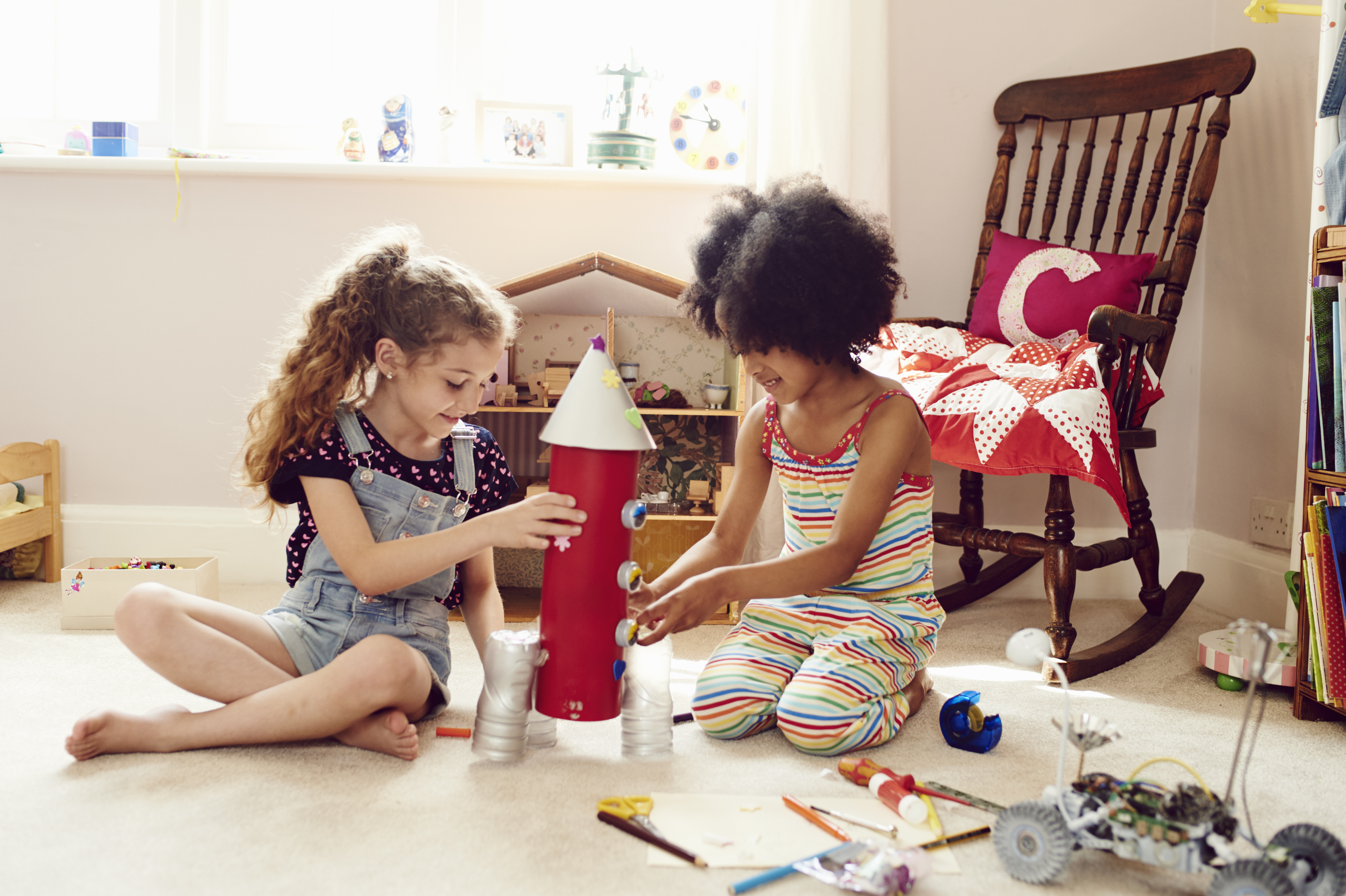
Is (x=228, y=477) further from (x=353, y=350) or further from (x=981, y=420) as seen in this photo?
(x=981, y=420)

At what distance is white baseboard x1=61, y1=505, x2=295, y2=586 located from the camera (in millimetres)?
2139

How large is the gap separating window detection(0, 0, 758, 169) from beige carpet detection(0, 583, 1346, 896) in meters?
1.26

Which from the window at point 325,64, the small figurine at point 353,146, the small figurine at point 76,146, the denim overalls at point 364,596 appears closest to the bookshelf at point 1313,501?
the denim overalls at point 364,596

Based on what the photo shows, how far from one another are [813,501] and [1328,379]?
0.71 metres

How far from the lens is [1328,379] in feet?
4.44

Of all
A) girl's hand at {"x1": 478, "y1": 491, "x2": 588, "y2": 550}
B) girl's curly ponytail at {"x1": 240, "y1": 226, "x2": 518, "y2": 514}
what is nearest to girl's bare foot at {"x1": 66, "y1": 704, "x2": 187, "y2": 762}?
girl's curly ponytail at {"x1": 240, "y1": 226, "x2": 518, "y2": 514}

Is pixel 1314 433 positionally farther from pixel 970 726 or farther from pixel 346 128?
pixel 346 128

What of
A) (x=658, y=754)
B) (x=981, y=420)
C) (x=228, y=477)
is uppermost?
(x=981, y=420)

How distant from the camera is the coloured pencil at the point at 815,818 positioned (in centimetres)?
94

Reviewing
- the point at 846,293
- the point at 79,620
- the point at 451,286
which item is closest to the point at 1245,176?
the point at 846,293

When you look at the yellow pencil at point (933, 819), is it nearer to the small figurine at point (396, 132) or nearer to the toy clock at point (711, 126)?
the toy clock at point (711, 126)

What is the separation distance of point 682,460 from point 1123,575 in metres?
0.99

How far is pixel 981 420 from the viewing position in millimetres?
1576

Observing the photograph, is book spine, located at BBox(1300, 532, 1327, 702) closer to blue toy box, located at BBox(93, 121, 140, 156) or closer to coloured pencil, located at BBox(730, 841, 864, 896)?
coloured pencil, located at BBox(730, 841, 864, 896)
